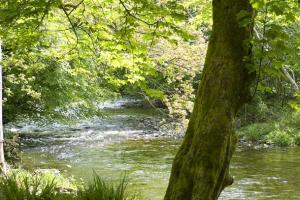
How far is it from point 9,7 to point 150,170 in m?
10.3

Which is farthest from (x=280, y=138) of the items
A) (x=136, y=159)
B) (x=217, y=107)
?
(x=217, y=107)

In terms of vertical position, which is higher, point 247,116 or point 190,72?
point 190,72

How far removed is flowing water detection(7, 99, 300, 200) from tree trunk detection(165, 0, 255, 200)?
5575 millimetres

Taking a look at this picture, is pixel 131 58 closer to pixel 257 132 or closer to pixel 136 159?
pixel 136 159

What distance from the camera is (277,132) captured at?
20828 mm

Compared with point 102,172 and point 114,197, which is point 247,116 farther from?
point 114,197

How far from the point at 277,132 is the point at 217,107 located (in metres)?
17.2

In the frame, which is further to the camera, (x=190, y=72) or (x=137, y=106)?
(x=137, y=106)

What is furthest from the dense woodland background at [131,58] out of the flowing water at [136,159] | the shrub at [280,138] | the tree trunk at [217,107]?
the flowing water at [136,159]

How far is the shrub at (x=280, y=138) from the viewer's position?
65.7 feet

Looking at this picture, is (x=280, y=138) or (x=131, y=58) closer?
(x=131, y=58)

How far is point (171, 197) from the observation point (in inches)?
177

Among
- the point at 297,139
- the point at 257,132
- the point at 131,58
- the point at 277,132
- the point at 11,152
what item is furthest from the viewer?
the point at 257,132

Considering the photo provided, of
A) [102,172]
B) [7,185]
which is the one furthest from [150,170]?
[7,185]
